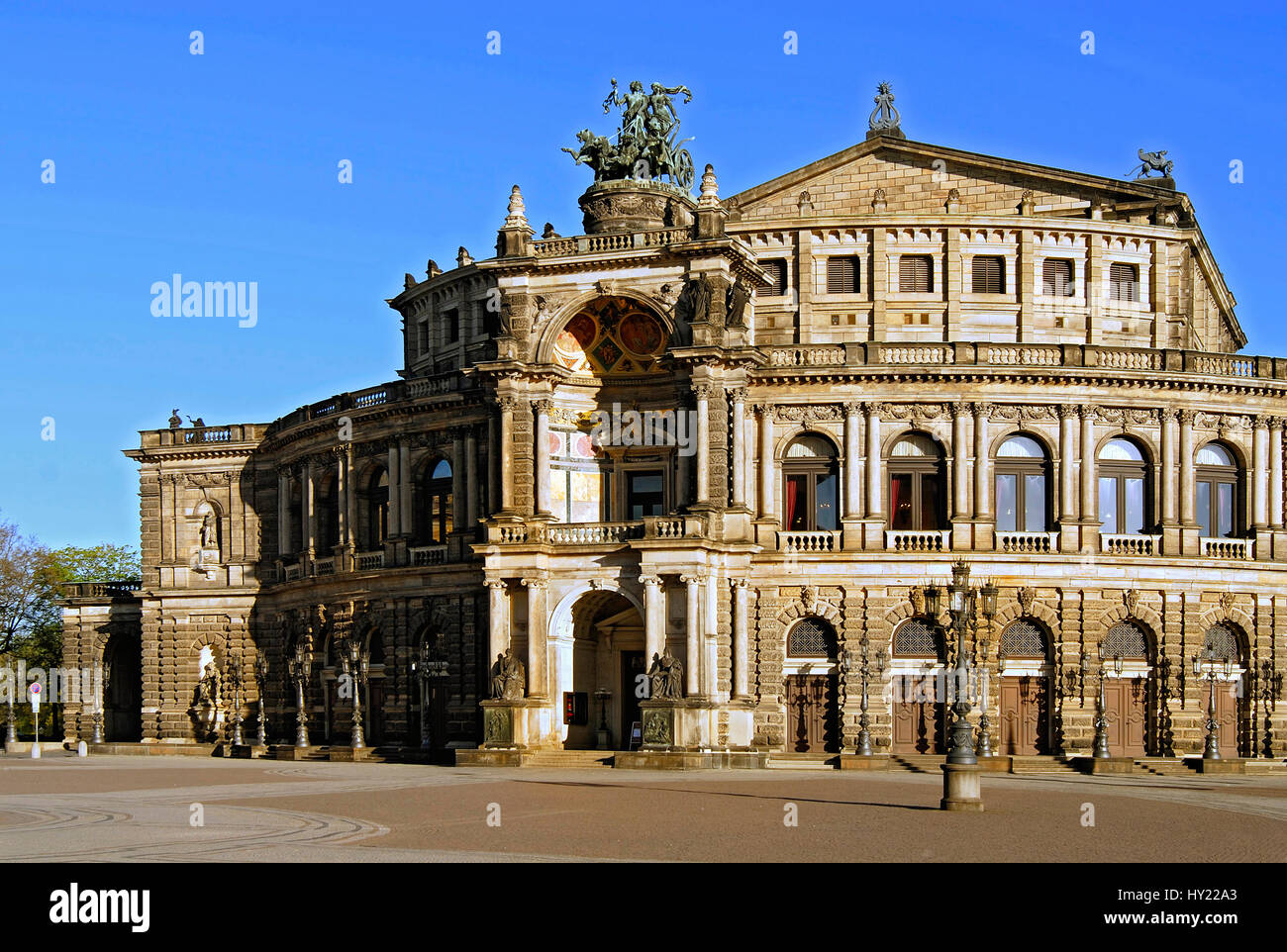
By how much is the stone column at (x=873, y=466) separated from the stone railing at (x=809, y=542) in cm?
159

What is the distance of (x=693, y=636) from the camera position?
59094 mm

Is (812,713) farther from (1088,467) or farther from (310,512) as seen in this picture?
(310,512)

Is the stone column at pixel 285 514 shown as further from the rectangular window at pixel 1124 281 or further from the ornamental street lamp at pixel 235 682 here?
the rectangular window at pixel 1124 281

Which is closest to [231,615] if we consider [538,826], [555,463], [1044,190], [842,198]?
[555,463]

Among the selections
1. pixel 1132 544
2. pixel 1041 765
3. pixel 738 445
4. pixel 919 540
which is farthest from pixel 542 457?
pixel 1132 544

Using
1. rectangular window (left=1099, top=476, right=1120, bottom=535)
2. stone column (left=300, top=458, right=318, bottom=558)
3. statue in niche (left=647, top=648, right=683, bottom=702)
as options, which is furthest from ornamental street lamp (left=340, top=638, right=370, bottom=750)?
rectangular window (left=1099, top=476, right=1120, bottom=535)

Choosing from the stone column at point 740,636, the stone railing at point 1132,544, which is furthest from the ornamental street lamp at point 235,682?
the stone railing at point 1132,544

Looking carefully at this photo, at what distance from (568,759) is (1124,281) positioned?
1146 inches

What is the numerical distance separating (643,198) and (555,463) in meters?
10.8

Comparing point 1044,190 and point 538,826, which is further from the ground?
point 1044,190

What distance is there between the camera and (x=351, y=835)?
30.0 metres
